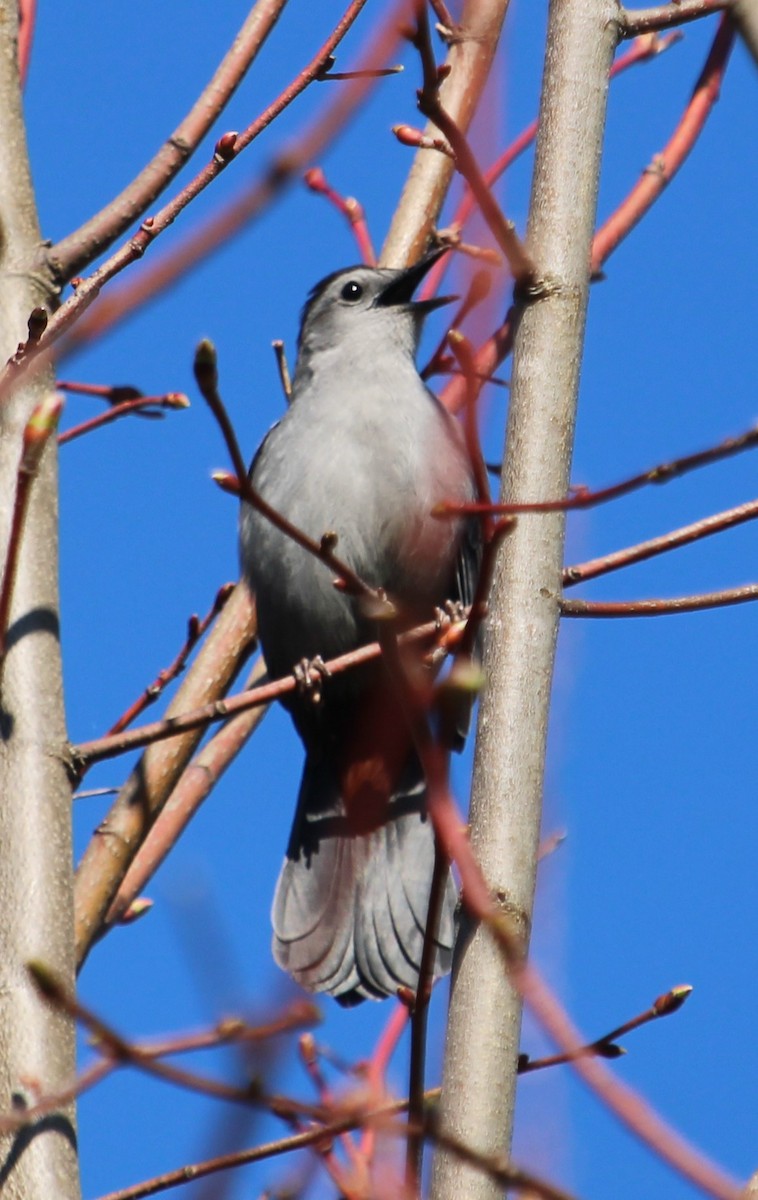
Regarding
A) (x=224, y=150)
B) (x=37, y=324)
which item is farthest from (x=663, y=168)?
(x=37, y=324)

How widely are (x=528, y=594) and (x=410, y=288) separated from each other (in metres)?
3.36

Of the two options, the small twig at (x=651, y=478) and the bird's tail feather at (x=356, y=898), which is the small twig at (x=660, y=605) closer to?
the small twig at (x=651, y=478)

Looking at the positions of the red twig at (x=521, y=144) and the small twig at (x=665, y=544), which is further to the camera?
the red twig at (x=521, y=144)

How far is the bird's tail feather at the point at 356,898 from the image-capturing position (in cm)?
460

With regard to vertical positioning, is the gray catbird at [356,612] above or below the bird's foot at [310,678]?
above

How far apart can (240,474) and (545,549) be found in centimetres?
70

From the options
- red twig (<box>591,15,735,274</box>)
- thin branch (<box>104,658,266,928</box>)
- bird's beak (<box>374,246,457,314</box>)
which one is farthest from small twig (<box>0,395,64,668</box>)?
bird's beak (<box>374,246,457,314</box>)

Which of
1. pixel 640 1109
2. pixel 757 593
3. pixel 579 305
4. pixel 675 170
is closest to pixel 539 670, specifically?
pixel 757 593

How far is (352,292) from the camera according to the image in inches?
231

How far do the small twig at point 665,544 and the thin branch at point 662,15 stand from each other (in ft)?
2.62

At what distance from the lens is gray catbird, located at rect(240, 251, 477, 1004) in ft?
15.3

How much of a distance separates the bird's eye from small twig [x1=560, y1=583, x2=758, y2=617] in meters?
3.47

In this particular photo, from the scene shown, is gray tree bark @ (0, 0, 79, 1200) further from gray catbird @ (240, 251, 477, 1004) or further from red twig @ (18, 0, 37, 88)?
gray catbird @ (240, 251, 477, 1004)

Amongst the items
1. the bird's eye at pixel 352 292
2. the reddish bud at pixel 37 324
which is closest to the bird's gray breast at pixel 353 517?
the bird's eye at pixel 352 292
